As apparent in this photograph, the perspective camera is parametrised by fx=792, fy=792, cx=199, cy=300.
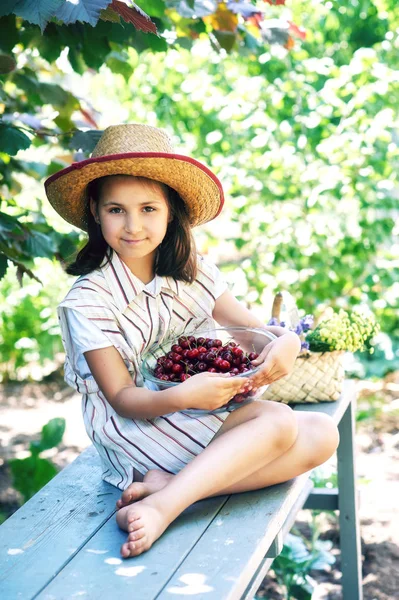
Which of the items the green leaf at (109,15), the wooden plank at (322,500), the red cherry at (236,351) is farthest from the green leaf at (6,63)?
the wooden plank at (322,500)

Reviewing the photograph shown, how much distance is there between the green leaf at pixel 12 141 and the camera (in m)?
2.29

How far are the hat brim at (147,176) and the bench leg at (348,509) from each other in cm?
114

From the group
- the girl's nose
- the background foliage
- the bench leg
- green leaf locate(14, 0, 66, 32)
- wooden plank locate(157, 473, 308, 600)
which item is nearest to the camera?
wooden plank locate(157, 473, 308, 600)

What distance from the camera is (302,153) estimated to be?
4.37m

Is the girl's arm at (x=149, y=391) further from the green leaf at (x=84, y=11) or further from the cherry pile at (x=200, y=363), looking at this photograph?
the green leaf at (x=84, y=11)

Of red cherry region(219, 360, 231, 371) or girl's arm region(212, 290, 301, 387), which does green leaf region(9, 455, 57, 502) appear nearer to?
girl's arm region(212, 290, 301, 387)

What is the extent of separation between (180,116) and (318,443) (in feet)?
9.82

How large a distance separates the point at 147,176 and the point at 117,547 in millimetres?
971

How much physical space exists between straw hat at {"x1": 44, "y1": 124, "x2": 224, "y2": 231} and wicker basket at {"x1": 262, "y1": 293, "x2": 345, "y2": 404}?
2.00ft

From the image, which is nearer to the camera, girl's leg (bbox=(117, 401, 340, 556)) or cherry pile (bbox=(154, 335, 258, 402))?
girl's leg (bbox=(117, 401, 340, 556))

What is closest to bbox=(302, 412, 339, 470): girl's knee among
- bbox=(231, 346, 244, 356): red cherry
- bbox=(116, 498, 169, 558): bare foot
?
bbox=(231, 346, 244, 356): red cherry

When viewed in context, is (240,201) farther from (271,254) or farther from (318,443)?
(318,443)

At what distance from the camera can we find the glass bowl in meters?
2.05

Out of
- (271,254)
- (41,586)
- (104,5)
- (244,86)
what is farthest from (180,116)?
(41,586)
